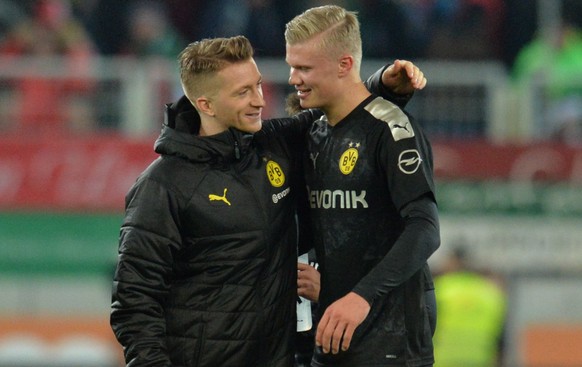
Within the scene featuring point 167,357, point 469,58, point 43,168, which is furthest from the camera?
point 469,58

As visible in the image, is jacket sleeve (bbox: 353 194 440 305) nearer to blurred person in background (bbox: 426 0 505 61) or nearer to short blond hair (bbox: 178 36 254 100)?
short blond hair (bbox: 178 36 254 100)

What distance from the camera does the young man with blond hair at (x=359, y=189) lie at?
4539 millimetres

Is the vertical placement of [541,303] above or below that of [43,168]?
below

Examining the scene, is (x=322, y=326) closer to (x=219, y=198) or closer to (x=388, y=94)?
(x=219, y=198)

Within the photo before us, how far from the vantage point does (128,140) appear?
1056cm

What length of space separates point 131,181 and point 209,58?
5953 mm

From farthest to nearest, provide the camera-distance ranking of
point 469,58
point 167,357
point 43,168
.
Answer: point 469,58, point 43,168, point 167,357

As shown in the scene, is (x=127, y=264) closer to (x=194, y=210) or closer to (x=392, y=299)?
(x=194, y=210)

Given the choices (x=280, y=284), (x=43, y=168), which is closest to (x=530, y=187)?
(x=43, y=168)

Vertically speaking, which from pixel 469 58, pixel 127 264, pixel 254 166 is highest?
pixel 469 58

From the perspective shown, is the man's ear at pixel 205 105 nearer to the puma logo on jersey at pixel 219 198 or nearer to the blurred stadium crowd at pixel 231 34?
the puma logo on jersey at pixel 219 198

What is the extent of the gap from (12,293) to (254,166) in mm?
6427

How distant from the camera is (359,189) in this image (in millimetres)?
4621

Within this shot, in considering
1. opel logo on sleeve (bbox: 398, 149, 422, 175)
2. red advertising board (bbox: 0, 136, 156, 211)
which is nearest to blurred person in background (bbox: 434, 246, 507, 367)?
red advertising board (bbox: 0, 136, 156, 211)
